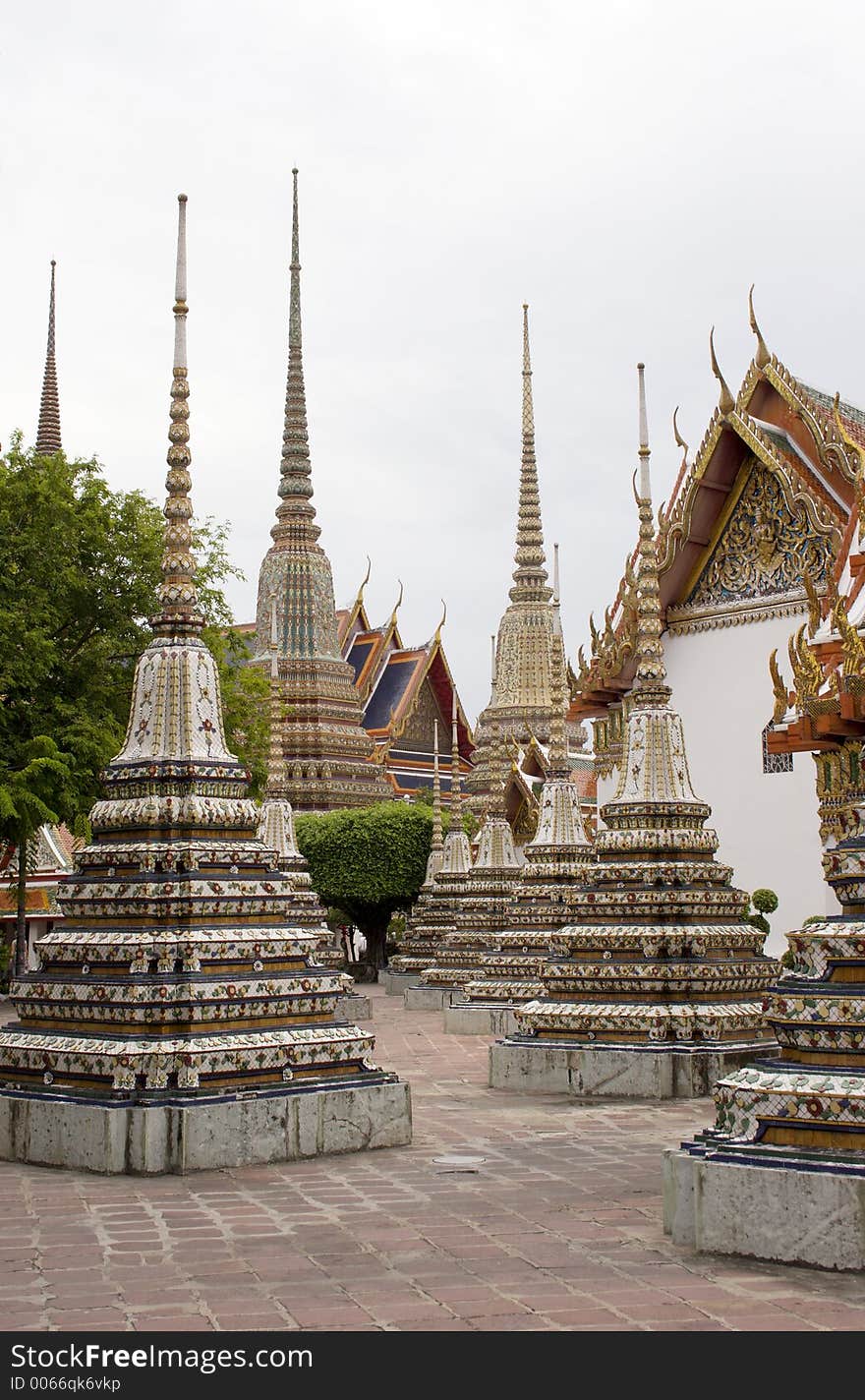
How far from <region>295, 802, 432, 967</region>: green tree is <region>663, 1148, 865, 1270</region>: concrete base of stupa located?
25.8 m

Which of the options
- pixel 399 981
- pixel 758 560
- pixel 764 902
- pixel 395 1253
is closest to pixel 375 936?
pixel 399 981

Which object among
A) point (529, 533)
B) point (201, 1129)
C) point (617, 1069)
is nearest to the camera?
point (201, 1129)

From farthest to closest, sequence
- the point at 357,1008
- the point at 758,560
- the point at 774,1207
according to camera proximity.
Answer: the point at 758,560
the point at 357,1008
the point at 774,1207

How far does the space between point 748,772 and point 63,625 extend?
372 inches

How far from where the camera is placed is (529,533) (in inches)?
1582

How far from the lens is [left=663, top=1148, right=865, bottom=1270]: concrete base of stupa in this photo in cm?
560

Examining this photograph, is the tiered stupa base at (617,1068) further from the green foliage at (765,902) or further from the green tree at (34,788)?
the green foliage at (765,902)

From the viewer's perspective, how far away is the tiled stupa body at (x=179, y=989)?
26.7 feet

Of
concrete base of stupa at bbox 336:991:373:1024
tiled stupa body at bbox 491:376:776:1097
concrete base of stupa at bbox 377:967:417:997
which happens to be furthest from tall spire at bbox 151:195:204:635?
concrete base of stupa at bbox 377:967:417:997

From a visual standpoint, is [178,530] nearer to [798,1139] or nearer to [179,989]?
[179,989]

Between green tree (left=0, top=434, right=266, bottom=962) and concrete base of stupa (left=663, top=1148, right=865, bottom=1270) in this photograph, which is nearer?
concrete base of stupa (left=663, top=1148, right=865, bottom=1270)

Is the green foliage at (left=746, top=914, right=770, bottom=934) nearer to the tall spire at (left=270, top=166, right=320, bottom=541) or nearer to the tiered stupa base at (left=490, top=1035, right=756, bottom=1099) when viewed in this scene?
the tiered stupa base at (left=490, top=1035, right=756, bottom=1099)
